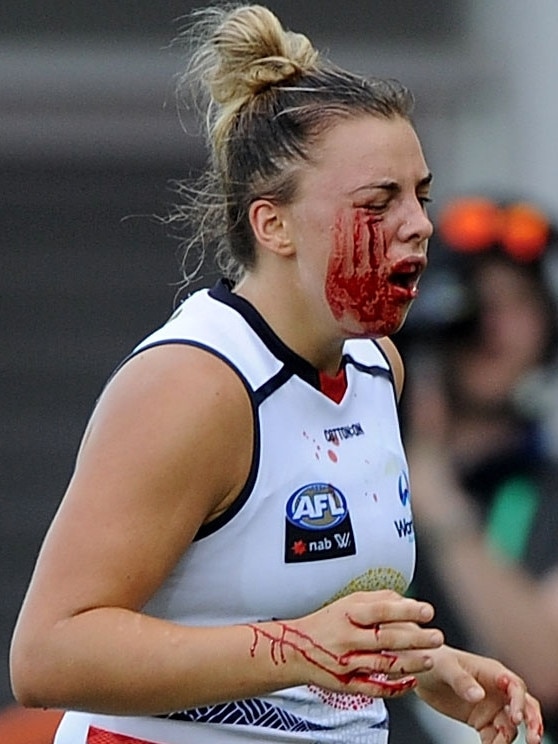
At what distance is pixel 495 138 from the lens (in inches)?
253

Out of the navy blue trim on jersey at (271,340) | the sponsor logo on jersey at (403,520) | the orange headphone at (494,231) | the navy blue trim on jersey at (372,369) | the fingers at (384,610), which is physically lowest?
the sponsor logo on jersey at (403,520)

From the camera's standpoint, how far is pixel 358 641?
6.29 ft

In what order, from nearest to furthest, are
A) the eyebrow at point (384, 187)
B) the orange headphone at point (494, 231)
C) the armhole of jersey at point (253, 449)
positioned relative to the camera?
the armhole of jersey at point (253, 449), the eyebrow at point (384, 187), the orange headphone at point (494, 231)

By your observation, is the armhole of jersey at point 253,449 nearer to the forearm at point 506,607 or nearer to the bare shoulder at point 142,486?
the bare shoulder at point 142,486

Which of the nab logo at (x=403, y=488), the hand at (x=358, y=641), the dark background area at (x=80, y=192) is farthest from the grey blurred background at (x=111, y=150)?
the hand at (x=358, y=641)

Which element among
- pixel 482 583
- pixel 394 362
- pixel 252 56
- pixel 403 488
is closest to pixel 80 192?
pixel 482 583

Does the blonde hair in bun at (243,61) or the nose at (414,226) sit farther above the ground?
the blonde hair in bun at (243,61)

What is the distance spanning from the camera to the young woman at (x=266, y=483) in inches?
77.2

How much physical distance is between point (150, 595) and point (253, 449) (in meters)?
0.21

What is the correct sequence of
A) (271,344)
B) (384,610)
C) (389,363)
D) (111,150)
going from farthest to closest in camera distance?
(111,150) → (389,363) → (271,344) → (384,610)

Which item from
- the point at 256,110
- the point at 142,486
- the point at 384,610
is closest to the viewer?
the point at 384,610

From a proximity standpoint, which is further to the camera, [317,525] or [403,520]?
[403,520]

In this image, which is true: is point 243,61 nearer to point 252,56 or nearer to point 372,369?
point 252,56

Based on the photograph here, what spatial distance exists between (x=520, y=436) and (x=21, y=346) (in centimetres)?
341
